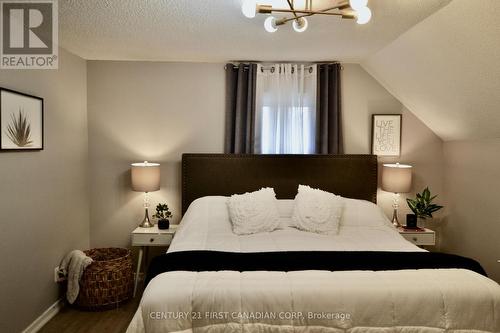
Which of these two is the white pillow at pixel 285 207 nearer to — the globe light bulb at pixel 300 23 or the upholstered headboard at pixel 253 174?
the upholstered headboard at pixel 253 174

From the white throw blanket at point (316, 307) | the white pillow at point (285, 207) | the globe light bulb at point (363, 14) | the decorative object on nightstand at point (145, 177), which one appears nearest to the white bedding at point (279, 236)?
the white pillow at point (285, 207)

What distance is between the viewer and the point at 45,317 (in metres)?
3.04

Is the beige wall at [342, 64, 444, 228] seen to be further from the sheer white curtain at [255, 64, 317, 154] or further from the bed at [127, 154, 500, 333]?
the bed at [127, 154, 500, 333]

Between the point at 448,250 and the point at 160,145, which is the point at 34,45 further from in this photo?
the point at 448,250

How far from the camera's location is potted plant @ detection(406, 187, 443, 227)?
3.73m

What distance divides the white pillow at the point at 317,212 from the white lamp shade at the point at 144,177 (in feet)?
4.76

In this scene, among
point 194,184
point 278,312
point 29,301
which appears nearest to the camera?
point 278,312

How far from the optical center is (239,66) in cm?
386

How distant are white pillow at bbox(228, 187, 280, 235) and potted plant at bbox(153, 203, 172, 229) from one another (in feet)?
2.51

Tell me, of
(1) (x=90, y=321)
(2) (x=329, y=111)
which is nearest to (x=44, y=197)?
A: (1) (x=90, y=321)

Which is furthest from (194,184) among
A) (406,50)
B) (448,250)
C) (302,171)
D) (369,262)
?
(448,250)

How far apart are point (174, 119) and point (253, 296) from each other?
2.56m

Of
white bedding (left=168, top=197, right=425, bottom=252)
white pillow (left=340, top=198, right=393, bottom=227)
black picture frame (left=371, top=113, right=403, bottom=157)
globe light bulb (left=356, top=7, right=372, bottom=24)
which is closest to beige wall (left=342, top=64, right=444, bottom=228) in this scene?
black picture frame (left=371, top=113, right=403, bottom=157)

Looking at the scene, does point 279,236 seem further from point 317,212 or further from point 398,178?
point 398,178
